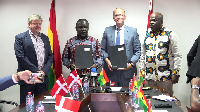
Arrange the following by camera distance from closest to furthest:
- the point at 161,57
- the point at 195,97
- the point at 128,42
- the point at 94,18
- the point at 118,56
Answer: the point at 195,97 < the point at 118,56 < the point at 161,57 < the point at 128,42 < the point at 94,18

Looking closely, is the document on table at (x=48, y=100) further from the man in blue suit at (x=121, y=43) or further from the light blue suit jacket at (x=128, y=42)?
the light blue suit jacket at (x=128, y=42)

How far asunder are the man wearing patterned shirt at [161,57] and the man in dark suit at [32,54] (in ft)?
5.66

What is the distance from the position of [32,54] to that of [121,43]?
156cm

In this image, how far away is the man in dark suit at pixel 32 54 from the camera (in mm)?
3898

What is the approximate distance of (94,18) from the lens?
5.30 meters

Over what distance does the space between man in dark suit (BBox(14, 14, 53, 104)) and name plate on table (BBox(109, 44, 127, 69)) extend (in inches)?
44.0

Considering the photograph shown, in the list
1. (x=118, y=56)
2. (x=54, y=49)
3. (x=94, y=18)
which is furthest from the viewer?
(x=94, y=18)

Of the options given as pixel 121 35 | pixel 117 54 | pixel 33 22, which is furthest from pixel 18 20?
pixel 117 54

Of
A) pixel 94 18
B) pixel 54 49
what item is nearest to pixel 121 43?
pixel 94 18

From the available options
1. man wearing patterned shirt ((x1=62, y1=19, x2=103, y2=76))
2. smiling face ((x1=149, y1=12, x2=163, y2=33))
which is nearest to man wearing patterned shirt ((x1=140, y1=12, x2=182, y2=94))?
smiling face ((x1=149, y1=12, x2=163, y2=33))

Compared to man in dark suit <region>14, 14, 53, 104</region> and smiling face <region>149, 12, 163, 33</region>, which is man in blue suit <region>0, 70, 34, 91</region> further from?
smiling face <region>149, 12, 163, 33</region>

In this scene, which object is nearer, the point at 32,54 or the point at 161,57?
the point at 32,54

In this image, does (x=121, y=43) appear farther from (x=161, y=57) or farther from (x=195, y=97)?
(x=195, y=97)

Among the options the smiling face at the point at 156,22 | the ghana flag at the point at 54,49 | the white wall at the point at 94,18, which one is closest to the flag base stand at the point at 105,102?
the smiling face at the point at 156,22
